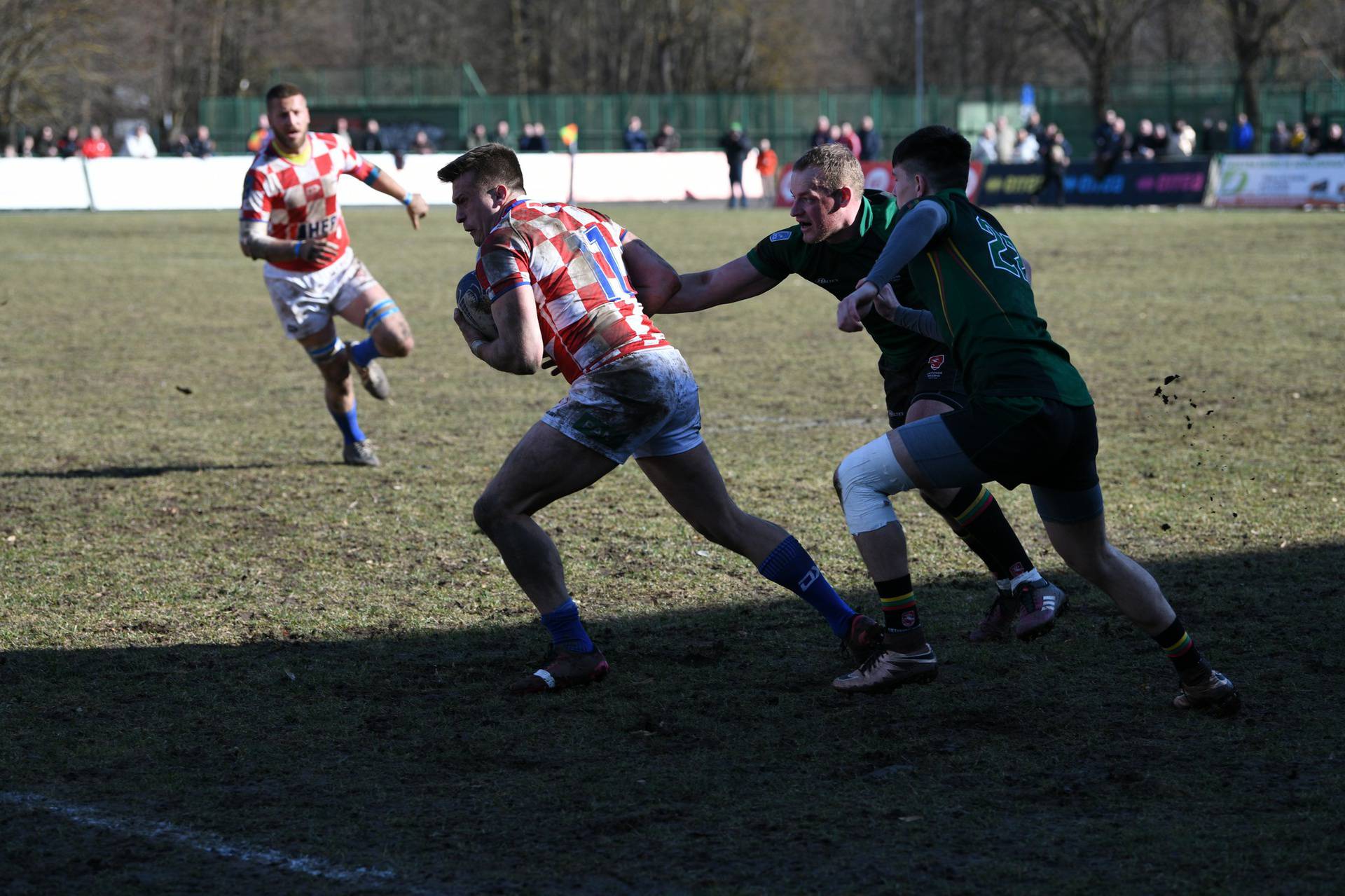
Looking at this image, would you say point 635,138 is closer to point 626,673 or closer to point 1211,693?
point 626,673

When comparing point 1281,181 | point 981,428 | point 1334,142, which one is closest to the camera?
point 981,428

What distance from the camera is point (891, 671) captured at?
4961mm

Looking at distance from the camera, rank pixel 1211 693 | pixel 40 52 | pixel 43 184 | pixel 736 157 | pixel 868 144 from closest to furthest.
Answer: pixel 1211 693
pixel 43 184
pixel 736 157
pixel 868 144
pixel 40 52

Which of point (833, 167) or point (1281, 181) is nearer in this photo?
point (833, 167)

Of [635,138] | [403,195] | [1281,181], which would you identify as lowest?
[403,195]

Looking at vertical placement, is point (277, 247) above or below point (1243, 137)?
below

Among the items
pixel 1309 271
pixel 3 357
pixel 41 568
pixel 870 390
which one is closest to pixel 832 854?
pixel 41 568

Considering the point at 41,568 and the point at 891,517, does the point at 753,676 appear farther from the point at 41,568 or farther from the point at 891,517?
the point at 41,568

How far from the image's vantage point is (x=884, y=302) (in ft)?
17.4

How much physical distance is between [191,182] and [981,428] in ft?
115

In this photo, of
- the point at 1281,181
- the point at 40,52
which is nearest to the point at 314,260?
the point at 1281,181

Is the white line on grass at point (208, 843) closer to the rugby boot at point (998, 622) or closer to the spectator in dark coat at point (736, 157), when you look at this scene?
the rugby boot at point (998, 622)

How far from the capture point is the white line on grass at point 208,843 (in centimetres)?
373

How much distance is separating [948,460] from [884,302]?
2.78 ft
